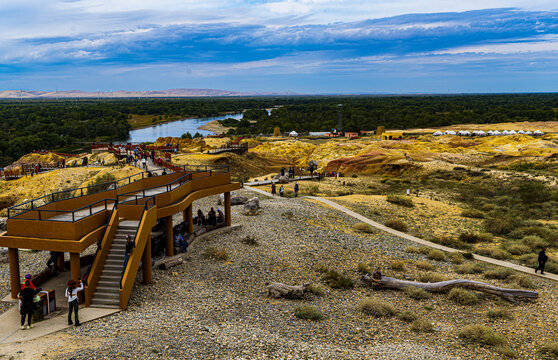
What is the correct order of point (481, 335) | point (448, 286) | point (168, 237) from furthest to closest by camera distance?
point (168, 237) → point (448, 286) → point (481, 335)

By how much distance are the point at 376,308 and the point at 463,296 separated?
401 centimetres

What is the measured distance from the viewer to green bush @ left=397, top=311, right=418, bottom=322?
14875 millimetres

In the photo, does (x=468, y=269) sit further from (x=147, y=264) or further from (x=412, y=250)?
(x=147, y=264)

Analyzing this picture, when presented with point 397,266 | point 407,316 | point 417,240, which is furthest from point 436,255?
point 407,316

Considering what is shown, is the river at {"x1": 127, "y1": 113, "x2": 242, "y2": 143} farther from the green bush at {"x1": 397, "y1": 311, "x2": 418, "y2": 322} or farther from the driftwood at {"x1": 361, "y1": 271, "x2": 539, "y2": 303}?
the green bush at {"x1": 397, "y1": 311, "x2": 418, "y2": 322}

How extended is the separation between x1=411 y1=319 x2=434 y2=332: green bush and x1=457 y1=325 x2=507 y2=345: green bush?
864 mm

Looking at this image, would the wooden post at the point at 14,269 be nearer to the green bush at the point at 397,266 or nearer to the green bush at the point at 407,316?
the green bush at the point at 407,316

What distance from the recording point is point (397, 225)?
2941 centimetres

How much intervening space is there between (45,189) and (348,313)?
112ft

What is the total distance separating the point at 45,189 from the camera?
40.2 m

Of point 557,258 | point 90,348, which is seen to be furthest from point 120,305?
point 557,258

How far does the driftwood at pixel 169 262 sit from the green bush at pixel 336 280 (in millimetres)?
6112

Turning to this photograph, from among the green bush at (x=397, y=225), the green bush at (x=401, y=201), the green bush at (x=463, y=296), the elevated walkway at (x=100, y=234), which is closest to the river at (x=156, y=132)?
→ the green bush at (x=401, y=201)

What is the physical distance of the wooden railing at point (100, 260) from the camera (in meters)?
14.1
